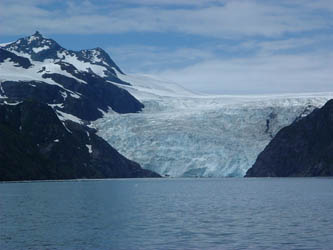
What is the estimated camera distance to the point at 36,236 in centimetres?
4878

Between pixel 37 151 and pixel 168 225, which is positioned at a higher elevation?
pixel 168 225

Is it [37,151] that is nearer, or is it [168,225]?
[168,225]

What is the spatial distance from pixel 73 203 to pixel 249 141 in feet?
397

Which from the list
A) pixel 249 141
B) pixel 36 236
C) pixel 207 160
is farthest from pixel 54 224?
pixel 249 141

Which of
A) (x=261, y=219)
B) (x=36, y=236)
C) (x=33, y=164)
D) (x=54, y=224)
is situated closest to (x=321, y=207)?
(x=261, y=219)

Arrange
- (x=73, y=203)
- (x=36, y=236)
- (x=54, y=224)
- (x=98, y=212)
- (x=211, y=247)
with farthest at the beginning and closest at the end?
(x=73, y=203) → (x=98, y=212) → (x=54, y=224) → (x=36, y=236) → (x=211, y=247)

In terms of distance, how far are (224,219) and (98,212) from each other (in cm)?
1518

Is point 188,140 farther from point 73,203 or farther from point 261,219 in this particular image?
point 261,219

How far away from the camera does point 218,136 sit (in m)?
191

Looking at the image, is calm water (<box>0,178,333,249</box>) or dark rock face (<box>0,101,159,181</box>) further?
dark rock face (<box>0,101,159,181</box>)

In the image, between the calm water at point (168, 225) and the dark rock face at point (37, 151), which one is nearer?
the calm water at point (168, 225)

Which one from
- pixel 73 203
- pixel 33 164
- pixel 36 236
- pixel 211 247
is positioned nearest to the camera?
pixel 211 247

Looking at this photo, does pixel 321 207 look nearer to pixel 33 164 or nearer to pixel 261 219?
pixel 261 219

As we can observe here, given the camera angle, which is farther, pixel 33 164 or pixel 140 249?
pixel 33 164
